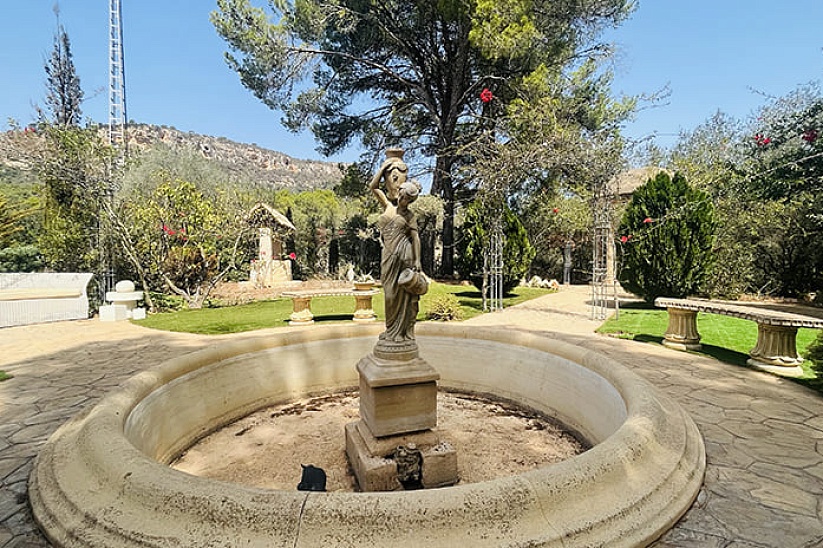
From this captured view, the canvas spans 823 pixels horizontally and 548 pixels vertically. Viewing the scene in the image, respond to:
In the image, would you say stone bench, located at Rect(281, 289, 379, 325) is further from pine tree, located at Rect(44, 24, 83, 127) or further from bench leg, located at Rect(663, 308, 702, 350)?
pine tree, located at Rect(44, 24, 83, 127)

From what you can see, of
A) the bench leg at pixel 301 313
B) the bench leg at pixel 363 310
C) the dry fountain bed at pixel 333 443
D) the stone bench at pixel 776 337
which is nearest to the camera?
the dry fountain bed at pixel 333 443

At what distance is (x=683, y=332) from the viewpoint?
590 cm

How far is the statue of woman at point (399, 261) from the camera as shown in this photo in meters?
2.79

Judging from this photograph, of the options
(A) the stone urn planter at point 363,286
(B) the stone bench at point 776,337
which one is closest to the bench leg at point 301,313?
(A) the stone urn planter at point 363,286

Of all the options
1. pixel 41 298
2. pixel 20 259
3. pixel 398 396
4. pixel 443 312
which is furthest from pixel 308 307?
pixel 20 259

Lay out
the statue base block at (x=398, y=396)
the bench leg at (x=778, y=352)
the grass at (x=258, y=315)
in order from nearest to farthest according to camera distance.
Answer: the statue base block at (x=398, y=396)
the bench leg at (x=778, y=352)
the grass at (x=258, y=315)

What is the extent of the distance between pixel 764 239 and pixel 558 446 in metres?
12.7

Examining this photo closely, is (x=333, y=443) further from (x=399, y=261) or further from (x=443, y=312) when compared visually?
(x=443, y=312)

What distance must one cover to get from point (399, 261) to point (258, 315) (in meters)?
7.48

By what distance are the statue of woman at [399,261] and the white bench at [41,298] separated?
30.7 ft

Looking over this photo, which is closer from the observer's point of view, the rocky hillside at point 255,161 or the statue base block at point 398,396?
the statue base block at point 398,396

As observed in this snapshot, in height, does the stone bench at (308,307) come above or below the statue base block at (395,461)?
above

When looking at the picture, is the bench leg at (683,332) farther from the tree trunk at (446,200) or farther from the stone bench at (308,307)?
the tree trunk at (446,200)

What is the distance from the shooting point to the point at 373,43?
1585 cm
